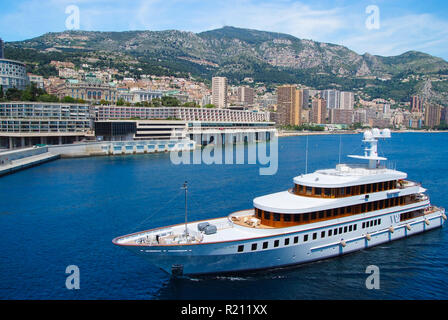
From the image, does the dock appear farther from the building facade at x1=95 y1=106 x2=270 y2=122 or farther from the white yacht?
the white yacht

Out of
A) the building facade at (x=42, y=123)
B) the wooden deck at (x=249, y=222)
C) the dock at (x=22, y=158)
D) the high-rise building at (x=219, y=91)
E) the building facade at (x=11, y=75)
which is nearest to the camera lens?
the wooden deck at (x=249, y=222)

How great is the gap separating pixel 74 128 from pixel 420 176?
216ft

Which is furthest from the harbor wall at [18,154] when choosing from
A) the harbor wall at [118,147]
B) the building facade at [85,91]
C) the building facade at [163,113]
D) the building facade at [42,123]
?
the building facade at [85,91]

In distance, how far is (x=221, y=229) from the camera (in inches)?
715

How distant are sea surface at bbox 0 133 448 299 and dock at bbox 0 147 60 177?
21.9 feet

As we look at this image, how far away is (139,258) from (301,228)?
8.76m

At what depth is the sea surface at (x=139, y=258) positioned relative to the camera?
1599 cm

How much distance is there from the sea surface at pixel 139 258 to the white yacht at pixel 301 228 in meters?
0.69

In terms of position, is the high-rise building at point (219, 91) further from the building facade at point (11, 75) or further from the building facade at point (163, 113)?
the building facade at point (11, 75)

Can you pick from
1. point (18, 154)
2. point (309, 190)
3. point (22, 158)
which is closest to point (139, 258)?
point (309, 190)

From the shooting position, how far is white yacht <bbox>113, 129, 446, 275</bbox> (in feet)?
53.4

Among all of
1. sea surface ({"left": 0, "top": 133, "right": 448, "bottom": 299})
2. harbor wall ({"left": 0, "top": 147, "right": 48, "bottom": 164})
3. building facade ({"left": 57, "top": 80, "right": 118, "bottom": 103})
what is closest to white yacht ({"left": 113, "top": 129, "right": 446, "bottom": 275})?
sea surface ({"left": 0, "top": 133, "right": 448, "bottom": 299})
